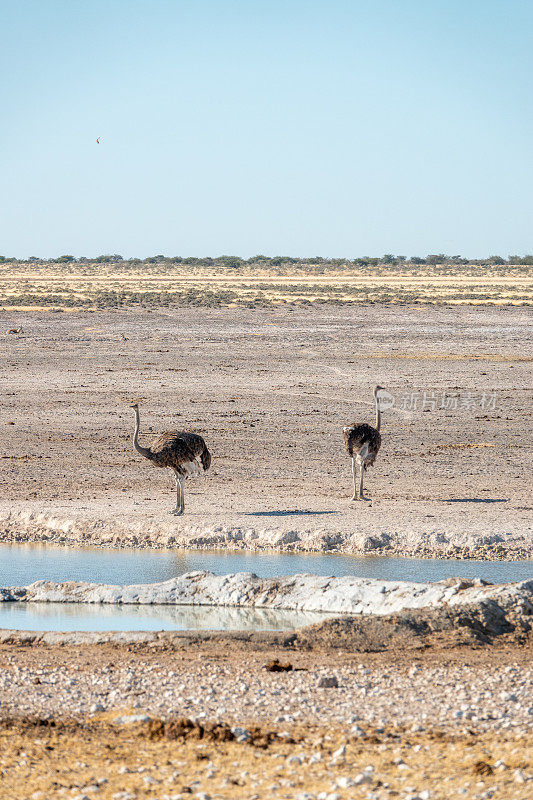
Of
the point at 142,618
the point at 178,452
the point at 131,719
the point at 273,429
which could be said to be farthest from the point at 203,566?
the point at 273,429

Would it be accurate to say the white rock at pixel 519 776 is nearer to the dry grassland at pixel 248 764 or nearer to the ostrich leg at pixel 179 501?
the dry grassland at pixel 248 764

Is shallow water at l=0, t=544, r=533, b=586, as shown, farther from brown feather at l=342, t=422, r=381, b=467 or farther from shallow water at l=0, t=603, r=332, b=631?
brown feather at l=342, t=422, r=381, b=467

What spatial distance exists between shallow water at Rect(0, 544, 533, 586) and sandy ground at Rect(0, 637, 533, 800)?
2766 mm

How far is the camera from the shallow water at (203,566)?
13.0 meters

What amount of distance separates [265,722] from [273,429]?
52.7 feet

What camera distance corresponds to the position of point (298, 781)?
265 inches

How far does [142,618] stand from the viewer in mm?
11609

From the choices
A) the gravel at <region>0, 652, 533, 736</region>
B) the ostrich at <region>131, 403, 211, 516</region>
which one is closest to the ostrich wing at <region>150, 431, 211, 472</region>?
the ostrich at <region>131, 403, 211, 516</region>

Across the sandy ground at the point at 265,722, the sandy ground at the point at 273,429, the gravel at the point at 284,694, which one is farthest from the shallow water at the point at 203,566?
the gravel at the point at 284,694

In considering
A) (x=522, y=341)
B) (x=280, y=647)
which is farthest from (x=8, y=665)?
(x=522, y=341)

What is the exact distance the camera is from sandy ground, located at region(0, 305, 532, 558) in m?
15.0

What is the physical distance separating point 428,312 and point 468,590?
41858mm

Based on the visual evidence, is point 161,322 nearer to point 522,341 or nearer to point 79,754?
point 522,341

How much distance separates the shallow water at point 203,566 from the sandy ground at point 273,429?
1.45 ft
